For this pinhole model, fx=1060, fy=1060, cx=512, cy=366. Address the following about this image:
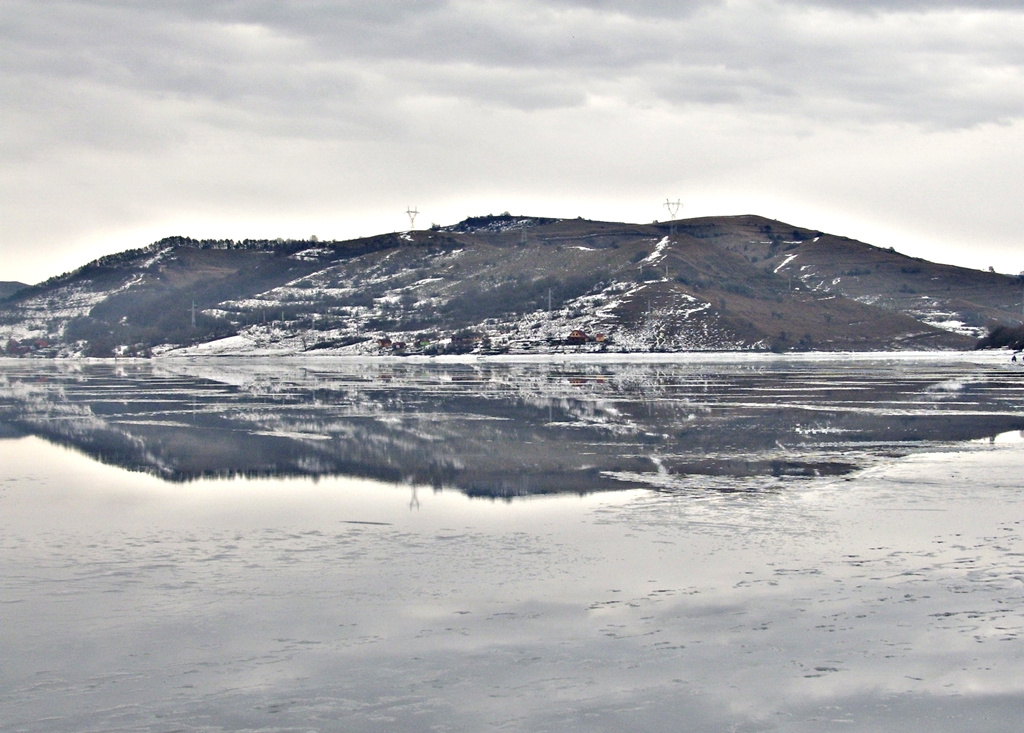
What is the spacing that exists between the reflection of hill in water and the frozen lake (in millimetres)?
307

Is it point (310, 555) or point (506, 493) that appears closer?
point (310, 555)

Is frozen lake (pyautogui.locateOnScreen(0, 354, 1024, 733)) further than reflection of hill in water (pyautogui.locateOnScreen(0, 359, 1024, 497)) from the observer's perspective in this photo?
No

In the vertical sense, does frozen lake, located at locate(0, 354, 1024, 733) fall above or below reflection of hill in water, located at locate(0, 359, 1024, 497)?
below

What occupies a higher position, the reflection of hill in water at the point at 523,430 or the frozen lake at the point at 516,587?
the reflection of hill in water at the point at 523,430

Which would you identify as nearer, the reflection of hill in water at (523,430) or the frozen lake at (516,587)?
the frozen lake at (516,587)

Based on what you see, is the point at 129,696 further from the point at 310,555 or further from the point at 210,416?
the point at 210,416

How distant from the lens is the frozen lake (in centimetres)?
1031

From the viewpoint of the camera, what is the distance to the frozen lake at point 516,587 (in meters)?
10.3

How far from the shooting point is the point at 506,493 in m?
22.7

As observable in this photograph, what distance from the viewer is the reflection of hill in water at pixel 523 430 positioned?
87.0 feet

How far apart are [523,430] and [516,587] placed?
2208 cm

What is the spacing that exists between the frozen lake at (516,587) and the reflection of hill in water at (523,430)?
307mm

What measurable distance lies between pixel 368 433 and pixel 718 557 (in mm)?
21512

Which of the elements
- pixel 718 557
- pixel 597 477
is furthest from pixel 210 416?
pixel 718 557
